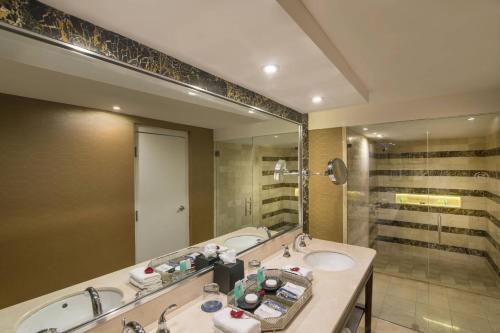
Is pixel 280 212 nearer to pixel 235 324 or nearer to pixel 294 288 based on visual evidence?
pixel 294 288

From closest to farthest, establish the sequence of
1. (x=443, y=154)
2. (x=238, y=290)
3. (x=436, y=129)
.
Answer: (x=238, y=290)
(x=436, y=129)
(x=443, y=154)

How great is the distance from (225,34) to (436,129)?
8.50ft

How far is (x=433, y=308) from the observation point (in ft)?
7.58

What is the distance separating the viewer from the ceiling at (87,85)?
0.82m

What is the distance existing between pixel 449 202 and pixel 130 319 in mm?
3259

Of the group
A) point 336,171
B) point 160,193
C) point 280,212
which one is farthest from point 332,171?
point 160,193

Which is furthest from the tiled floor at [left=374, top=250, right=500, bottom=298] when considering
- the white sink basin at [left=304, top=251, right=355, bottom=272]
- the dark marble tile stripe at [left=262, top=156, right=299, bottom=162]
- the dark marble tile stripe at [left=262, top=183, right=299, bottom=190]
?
the dark marble tile stripe at [left=262, top=156, right=299, bottom=162]

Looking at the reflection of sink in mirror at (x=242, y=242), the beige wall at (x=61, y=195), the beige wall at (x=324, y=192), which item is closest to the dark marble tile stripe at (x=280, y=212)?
the reflection of sink in mirror at (x=242, y=242)

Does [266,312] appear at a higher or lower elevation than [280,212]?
lower

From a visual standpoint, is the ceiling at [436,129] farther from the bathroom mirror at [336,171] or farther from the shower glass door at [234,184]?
the shower glass door at [234,184]

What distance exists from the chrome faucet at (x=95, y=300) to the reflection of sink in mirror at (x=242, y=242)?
827 mm

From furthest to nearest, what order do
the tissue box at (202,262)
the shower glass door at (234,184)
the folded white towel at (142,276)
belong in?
the shower glass door at (234,184)
the tissue box at (202,262)
the folded white towel at (142,276)

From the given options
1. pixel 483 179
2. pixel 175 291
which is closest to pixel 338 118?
pixel 483 179

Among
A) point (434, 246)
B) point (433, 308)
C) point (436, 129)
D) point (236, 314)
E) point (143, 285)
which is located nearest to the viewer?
point (236, 314)
